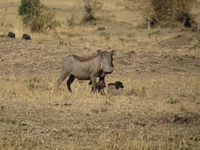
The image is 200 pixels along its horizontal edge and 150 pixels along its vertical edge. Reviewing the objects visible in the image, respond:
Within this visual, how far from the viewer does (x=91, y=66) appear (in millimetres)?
11633

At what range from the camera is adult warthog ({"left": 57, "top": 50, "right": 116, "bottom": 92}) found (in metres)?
11.5

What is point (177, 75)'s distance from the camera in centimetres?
1596

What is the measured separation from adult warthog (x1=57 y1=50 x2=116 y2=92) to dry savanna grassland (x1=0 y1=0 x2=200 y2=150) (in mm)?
443

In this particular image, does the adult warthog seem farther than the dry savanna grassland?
Yes

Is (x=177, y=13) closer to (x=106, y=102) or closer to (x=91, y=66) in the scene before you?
(x=91, y=66)

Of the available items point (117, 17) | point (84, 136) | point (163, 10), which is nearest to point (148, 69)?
point (84, 136)

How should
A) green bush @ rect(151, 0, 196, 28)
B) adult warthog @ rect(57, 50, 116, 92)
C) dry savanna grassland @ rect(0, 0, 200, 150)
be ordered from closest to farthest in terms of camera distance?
dry savanna grassland @ rect(0, 0, 200, 150)
adult warthog @ rect(57, 50, 116, 92)
green bush @ rect(151, 0, 196, 28)

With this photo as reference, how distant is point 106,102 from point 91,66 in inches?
64.4

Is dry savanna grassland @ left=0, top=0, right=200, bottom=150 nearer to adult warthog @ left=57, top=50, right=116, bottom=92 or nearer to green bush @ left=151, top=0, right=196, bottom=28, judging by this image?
adult warthog @ left=57, top=50, right=116, bottom=92

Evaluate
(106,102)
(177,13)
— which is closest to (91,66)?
(106,102)

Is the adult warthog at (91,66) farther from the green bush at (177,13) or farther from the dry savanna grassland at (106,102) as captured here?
the green bush at (177,13)

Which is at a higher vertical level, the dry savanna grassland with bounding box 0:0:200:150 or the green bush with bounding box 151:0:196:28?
the green bush with bounding box 151:0:196:28

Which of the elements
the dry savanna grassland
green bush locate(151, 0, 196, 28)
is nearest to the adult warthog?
the dry savanna grassland

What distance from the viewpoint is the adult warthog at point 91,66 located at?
37.6 ft
